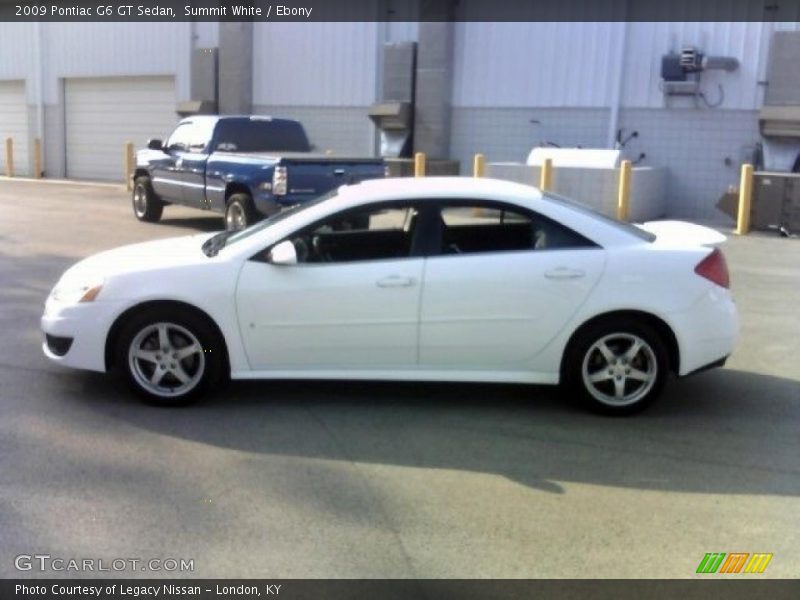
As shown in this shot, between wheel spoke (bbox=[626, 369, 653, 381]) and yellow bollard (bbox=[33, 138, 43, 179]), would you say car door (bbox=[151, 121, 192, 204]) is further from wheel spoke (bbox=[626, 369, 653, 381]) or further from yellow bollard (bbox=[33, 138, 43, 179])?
yellow bollard (bbox=[33, 138, 43, 179])

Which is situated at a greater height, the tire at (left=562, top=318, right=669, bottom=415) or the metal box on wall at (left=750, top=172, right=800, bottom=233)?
the metal box on wall at (left=750, top=172, right=800, bottom=233)

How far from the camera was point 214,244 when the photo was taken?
616cm

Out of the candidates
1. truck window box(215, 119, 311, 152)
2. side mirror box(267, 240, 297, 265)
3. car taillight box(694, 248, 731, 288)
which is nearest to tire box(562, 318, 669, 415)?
car taillight box(694, 248, 731, 288)

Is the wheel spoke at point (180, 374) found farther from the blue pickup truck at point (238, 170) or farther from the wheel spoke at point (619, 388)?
the blue pickup truck at point (238, 170)

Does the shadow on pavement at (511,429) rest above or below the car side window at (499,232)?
below

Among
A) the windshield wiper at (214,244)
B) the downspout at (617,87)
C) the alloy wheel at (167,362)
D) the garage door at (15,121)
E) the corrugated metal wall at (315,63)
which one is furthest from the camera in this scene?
the garage door at (15,121)

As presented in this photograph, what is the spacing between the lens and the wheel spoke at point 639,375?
223 inches

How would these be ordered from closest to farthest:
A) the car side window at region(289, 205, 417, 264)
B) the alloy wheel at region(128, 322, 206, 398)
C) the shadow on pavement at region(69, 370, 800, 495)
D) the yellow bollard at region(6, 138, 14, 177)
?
the shadow on pavement at region(69, 370, 800, 495), the alloy wheel at region(128, 322, 206, 398), the car side window at region(289, 205, 417, 264), the yellow bollard at region(6, 138, 14, 177)

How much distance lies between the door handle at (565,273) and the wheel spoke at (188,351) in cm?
221

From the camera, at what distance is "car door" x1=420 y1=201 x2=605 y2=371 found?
562 cm

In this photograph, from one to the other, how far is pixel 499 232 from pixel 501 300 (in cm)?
52

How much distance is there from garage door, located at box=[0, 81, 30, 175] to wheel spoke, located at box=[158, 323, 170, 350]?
1064 inches

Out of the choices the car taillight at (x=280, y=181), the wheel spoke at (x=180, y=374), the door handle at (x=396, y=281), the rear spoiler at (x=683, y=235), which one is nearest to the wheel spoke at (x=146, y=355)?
the wheel spoke at (x=180, y=374)

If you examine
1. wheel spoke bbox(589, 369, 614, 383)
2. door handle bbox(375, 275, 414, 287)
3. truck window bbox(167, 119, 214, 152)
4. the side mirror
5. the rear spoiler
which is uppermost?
truck window bbox(167, 119, 214, 152)
